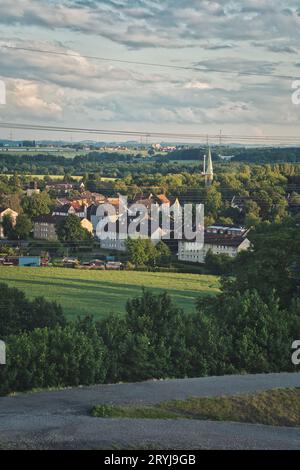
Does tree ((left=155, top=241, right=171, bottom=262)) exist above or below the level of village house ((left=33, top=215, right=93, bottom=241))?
below

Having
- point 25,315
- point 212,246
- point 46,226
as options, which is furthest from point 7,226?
point 25,315

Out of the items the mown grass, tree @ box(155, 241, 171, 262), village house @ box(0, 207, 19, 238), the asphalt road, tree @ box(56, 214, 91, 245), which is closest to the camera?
the asphalt road

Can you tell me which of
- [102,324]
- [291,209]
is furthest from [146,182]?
[102,324]

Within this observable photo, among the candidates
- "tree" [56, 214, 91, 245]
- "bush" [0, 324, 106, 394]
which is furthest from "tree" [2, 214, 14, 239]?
"bush" [0, 324, 106, 394]

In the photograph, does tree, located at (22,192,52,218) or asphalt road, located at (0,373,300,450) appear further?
tree, located at (22,192,52,218)

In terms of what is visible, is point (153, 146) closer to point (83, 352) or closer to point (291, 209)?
point (291, 209)

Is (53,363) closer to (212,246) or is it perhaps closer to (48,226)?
(212,246)

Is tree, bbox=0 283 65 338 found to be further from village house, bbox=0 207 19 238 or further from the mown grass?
village house, bbox=0 207 19 238
